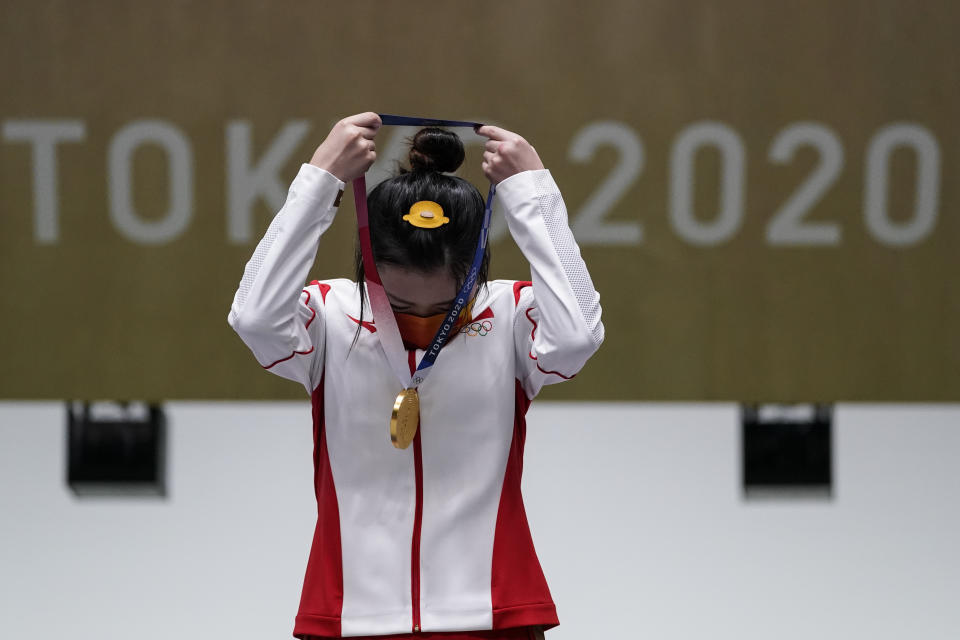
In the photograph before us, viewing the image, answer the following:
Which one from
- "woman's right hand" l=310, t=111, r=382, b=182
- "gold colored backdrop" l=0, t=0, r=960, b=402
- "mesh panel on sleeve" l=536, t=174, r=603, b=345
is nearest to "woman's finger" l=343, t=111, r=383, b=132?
"woman's right hand" l=310, t=111, r=382, b=182

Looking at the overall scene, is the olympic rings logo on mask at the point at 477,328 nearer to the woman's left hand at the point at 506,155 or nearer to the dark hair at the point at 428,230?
the dark hair at the point at 428,230

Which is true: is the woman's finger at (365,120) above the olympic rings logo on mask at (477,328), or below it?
above

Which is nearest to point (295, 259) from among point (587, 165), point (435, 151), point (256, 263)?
point (256, 263)

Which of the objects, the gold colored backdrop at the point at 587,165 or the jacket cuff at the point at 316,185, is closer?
the jacket cuff at the point at 316,185

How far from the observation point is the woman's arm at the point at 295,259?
4.27 feet

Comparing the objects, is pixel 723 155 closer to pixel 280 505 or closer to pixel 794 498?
pixel 794 498

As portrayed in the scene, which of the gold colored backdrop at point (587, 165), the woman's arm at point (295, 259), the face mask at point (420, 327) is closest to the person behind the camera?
the woman's arm at point (295, 259)

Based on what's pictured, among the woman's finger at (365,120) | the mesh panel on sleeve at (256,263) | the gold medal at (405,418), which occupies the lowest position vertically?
the gold medal at (405,418)

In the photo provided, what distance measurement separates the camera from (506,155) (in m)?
1.39

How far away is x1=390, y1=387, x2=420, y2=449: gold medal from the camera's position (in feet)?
4.34

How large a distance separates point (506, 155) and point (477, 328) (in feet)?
0.79

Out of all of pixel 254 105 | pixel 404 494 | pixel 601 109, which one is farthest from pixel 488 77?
pixel 404 494

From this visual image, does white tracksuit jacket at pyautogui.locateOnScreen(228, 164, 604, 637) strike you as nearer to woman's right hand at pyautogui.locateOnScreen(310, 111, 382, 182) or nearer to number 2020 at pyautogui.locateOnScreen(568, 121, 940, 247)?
woman's right hand at pyautogui.locateOnScreen(310, 111, 382, 182)

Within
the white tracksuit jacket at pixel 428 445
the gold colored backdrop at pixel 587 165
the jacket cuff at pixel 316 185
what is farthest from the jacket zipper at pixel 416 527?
the gold colored backdrop at pixel 587 165
